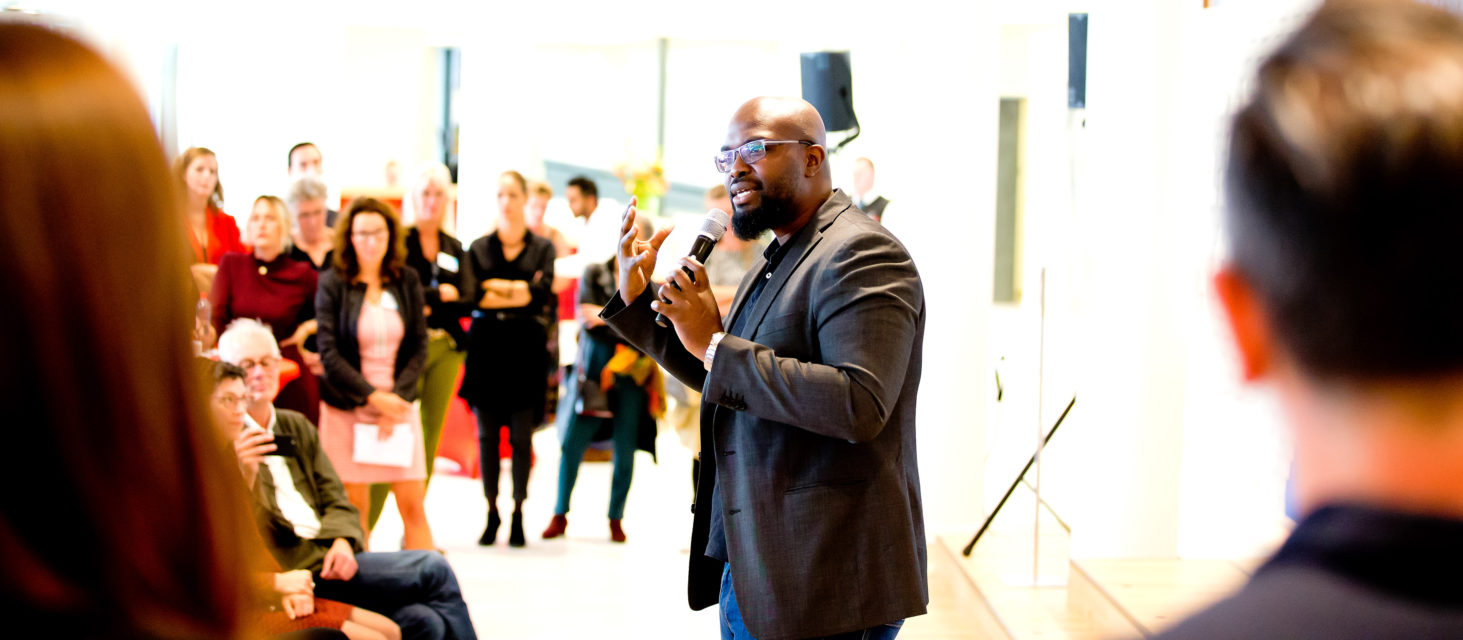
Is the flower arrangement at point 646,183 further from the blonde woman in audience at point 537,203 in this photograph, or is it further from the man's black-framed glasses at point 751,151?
the man's black-framed glasses at point 751,151

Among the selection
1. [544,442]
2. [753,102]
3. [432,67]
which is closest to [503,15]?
[432,67]

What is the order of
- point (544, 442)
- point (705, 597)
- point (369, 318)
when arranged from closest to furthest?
1. point (705, 597)
2. point (369, 318)
3. point (544, 442)

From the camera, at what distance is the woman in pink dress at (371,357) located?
4789 millimetres

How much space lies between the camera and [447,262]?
5582 millimetres

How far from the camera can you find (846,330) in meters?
2.03

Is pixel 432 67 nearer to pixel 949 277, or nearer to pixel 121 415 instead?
pixel 949 277

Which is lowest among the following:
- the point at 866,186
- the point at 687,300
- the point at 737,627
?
the point at 737,627

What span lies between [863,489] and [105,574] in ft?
5.02

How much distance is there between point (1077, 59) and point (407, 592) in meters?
3.50

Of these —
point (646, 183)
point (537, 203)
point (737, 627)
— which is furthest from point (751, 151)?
point (646, 183)

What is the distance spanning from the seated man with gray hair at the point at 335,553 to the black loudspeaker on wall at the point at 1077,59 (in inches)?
132

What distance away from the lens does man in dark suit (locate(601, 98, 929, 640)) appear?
6.59 feet

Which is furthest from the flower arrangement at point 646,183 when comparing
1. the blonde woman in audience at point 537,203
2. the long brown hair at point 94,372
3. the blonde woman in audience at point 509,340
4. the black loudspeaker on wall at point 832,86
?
the long brown hair at point 94,372

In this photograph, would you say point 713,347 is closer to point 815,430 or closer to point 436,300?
point 815,430
